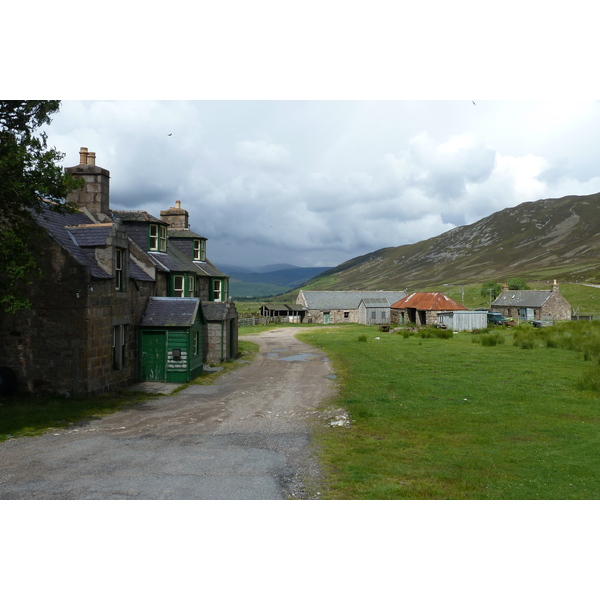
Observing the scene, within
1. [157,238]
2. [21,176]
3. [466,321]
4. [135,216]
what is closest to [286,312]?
[466,321]

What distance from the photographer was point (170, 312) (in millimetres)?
22984

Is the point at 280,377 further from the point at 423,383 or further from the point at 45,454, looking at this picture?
the point at 45,454

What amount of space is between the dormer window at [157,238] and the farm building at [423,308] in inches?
1695

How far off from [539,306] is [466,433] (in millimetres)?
73547

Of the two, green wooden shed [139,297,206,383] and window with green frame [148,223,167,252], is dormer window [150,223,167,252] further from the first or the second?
green wooden shed [139,297,206,383]

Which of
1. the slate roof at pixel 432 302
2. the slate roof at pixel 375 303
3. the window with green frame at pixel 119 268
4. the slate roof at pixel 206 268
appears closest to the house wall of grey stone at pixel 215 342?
the slate roof at pixel 206 268

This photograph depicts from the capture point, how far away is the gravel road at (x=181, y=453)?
9219 mm

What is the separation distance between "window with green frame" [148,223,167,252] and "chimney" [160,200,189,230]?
6765mm

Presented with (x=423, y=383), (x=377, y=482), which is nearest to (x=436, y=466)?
(x=377, y=482)

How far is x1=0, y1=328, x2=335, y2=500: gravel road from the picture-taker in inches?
363

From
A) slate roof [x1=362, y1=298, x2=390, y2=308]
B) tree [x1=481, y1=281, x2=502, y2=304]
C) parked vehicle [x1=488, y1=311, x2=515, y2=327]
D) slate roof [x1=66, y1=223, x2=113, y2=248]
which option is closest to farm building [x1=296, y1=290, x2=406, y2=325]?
slate roof [x1=362, y1=298, x2=390, y2=308]

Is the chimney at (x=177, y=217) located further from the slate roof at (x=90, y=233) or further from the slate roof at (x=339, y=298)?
the slate roof at (x=339, y=298)

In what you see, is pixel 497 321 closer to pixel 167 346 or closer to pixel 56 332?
pixel 167 346

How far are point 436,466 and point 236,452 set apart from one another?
4.74m
